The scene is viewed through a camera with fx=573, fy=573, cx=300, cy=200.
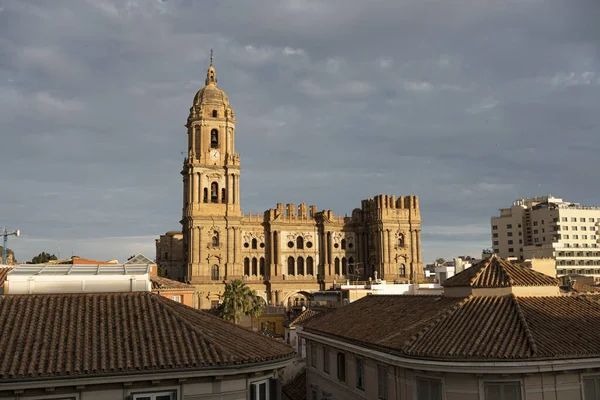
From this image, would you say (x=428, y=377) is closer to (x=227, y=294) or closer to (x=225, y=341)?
(x=225, y=341)

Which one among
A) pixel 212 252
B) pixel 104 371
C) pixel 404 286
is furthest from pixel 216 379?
pixel 212 252

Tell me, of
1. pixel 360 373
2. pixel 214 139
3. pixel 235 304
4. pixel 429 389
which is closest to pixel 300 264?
pixel 214 139

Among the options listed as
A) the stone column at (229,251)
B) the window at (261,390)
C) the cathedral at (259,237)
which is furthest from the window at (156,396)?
the stone column at (229,251)

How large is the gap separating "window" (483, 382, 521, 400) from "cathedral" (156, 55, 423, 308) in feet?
227

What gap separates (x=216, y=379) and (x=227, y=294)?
47901mm

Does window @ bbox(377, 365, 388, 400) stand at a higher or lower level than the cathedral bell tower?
lower

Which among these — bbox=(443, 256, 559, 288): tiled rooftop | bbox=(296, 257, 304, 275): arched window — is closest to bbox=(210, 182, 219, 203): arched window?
bbox=(296, 257, 304, 275): arched window

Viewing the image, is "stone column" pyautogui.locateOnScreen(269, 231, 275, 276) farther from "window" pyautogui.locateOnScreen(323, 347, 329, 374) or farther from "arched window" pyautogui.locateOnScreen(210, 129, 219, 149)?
"window" pyautogui.locateOnScreen(323, 347, 329, 374)

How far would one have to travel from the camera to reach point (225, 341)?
16594 millimetres

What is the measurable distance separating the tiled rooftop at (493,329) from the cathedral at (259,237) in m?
64.1

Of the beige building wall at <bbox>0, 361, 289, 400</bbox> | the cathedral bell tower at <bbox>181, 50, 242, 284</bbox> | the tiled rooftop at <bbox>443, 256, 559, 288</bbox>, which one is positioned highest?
the cathedral bell tower at <bbox>181, 50, 242, 284</bbox>

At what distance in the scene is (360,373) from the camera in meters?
24.4

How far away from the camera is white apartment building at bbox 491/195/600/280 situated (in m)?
129

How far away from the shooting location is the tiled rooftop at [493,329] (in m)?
17.9
